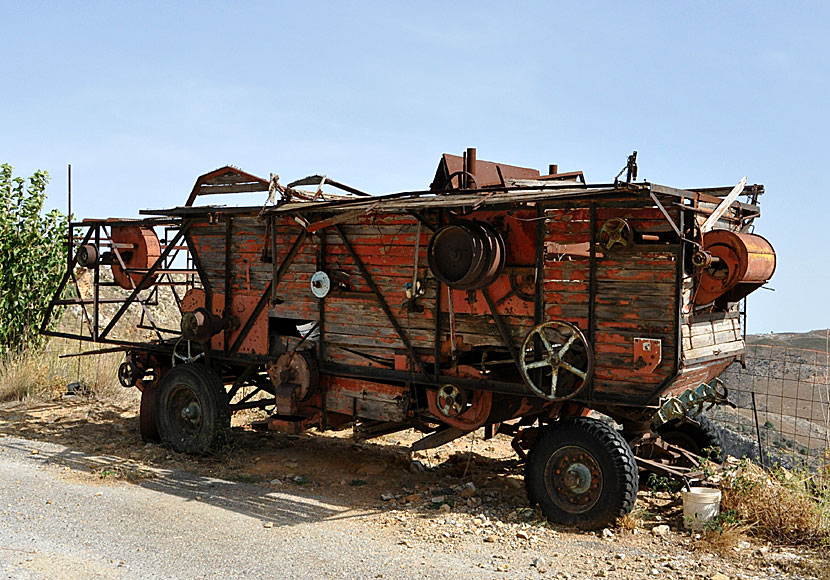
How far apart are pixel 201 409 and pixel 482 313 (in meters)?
4.25

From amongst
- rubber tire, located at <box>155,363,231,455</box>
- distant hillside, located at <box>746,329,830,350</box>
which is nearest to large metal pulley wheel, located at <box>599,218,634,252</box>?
rubber tire, located at <box>155,363,231,455</box>

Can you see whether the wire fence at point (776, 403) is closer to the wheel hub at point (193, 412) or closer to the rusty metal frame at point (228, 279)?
the rusty metal frame at point (228, 279)

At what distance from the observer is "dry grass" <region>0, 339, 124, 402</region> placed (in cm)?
1397

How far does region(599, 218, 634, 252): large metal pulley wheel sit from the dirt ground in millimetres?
2477

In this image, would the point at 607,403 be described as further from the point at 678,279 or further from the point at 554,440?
the point at 678,279

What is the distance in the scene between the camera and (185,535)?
7047 millimetres

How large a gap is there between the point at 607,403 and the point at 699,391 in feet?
4.64

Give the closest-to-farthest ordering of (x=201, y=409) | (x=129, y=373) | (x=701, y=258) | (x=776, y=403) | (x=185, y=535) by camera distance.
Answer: (x=701, y=258), (x=185, y=535), (x=201, y=409), (x=129, y=373), (x=776, y=403)

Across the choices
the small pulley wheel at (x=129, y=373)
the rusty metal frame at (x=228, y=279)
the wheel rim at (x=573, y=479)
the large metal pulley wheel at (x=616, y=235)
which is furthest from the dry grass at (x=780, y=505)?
the small pulley wheel at (x=129, y=373)

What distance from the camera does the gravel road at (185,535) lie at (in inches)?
245

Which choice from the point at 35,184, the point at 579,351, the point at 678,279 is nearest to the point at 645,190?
the point at 678,279

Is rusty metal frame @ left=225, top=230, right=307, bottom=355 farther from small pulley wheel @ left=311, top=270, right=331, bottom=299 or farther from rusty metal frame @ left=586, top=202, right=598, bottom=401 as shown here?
rusty metal frame @ left=586, top=202, right=598, bottom=401

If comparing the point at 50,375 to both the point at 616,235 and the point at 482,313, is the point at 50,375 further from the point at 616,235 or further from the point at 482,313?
the point at 616,235

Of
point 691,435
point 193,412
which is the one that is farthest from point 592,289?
point 193,412
